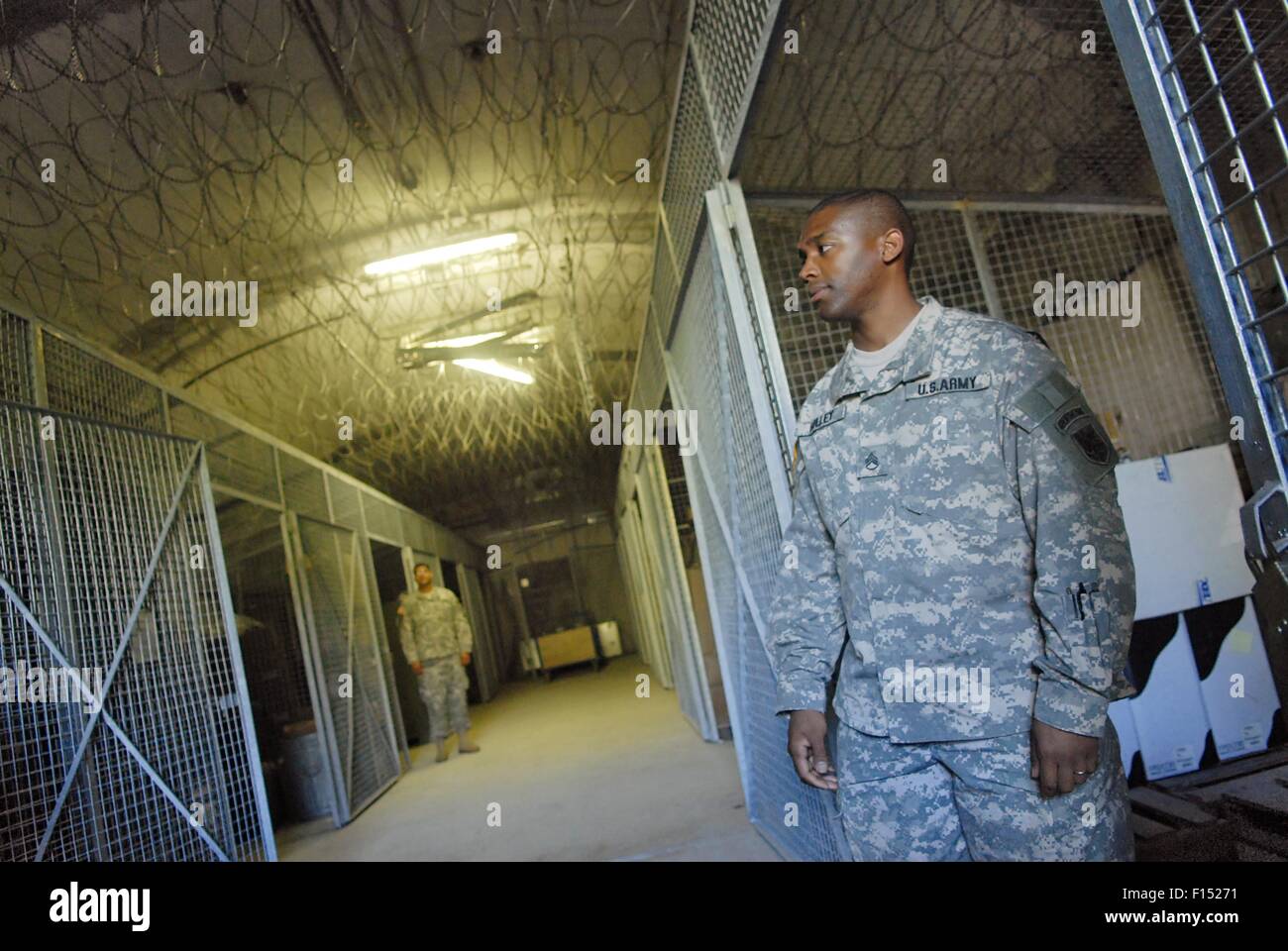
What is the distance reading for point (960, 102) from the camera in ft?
11.0

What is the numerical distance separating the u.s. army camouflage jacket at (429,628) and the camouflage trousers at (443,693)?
0.08 meters

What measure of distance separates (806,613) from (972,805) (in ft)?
1.45

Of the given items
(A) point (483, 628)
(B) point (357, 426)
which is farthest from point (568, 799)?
(A) point (483, 628)

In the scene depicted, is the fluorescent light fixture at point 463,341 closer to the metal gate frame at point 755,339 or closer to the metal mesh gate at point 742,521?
the metal mesh gate at point 742,521

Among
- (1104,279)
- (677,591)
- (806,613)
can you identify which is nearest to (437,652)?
(677,591)

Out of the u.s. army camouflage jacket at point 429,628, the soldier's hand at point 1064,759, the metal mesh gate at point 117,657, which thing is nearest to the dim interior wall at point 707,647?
the u.s. army camouflage jacket at point 429,628

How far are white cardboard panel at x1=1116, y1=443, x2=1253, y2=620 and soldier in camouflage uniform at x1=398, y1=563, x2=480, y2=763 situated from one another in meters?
5.22

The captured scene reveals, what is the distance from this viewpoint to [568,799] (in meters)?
4.63

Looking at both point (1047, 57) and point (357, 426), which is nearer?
point (1047, 57)

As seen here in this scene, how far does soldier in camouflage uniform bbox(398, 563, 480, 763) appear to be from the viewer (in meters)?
6.71

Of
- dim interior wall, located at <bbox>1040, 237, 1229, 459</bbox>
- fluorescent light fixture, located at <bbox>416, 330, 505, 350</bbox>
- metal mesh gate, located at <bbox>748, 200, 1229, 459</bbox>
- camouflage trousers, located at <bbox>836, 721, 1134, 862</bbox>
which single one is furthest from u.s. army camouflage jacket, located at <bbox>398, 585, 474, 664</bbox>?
camouflage trousers, located at <bbox>836, 721, 1134, 862</bbox>
